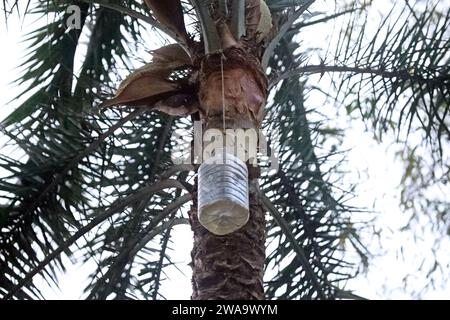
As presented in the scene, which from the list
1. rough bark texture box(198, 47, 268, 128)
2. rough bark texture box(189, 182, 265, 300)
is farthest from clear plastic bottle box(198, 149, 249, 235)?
rough bark texture box(198, 47, 268, 128)

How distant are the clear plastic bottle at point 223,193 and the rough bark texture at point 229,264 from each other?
0.25m

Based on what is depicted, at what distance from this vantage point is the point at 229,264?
3.01m

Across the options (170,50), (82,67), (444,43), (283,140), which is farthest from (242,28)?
(82,67)

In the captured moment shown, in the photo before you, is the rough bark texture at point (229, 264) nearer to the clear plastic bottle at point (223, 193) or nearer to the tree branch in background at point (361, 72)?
the clear plastic bottle at point (223, 193)

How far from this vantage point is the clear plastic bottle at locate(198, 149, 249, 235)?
8.66ft

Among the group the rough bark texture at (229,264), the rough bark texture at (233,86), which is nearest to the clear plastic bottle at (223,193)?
the rough bark texture at (229,264)

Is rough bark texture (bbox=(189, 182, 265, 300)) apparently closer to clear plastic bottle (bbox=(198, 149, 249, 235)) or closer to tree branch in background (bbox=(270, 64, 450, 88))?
clear plastic bottle (bbox=(198, 149, 249, 235))

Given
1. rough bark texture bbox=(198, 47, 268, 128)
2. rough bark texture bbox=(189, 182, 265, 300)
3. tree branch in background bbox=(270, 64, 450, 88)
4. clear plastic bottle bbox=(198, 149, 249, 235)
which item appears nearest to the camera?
clear plastic bottle bbox=(198, 149, 249, 235)

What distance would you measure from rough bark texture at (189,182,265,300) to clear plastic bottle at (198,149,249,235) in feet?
0.81

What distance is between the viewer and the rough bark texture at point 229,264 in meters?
2.95

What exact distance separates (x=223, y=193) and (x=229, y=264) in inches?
18.5

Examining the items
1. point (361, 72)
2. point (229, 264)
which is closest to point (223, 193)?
point (229, 264)
